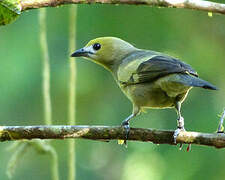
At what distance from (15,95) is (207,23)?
3195mm

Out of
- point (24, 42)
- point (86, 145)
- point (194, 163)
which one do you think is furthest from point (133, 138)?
point (86, 145)

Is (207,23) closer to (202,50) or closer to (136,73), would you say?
(202,50)

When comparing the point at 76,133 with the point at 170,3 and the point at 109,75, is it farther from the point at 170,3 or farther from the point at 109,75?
the point at 109,75

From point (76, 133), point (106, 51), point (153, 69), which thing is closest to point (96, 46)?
point (106, 51)

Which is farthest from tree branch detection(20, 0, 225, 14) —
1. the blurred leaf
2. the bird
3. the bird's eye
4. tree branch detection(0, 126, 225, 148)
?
the bird's eye

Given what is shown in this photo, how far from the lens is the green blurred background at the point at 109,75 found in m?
5.89

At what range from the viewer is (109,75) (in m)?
7.94

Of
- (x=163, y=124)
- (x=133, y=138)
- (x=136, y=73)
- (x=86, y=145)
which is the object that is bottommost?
(x=86, y=145)

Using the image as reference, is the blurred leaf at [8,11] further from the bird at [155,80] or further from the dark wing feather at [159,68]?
the dark wing feather at [159,68]

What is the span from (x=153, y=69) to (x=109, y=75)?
3.60 m

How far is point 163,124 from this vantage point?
23.1 feet

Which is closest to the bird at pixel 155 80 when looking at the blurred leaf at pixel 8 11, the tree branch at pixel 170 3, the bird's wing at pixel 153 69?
the bird's wing at pixel 153 69

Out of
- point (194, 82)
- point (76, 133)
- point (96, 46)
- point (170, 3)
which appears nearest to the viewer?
point (76, 133)

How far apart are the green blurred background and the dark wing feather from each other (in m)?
1.38
